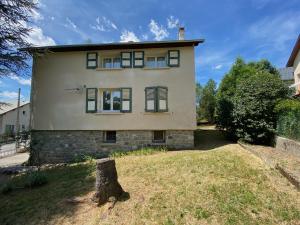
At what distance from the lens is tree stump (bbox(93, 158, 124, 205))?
602 centimetres

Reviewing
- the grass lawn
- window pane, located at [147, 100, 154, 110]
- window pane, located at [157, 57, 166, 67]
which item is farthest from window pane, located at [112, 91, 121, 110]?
the grass lawn

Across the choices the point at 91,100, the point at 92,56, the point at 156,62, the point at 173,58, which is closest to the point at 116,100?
the point at 91,100

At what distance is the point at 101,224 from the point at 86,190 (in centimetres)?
217

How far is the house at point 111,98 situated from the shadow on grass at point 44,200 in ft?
14.1

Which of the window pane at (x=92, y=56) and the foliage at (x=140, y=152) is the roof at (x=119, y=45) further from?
the foliage at (x=140, y=152)

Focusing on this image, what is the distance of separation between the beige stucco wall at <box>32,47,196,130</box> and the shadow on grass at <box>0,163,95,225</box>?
467 cm

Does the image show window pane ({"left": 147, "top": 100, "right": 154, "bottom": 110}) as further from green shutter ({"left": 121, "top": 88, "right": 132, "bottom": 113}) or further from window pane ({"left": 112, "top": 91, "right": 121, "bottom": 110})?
window pane ({"left": 112, "top": 91, "right": 121, "bottom": 110})

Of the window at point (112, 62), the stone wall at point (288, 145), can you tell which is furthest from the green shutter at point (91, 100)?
the stone wall at point (288, 145)

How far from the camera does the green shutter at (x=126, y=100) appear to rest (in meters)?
13.2

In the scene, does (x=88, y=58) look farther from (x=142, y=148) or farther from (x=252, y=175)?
(x=252, y=175)

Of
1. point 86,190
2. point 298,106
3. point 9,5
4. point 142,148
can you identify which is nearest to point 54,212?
point 86,190

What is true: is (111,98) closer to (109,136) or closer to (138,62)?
(109,136)

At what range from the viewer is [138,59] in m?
13.5

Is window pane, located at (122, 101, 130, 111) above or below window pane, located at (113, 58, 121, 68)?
below
